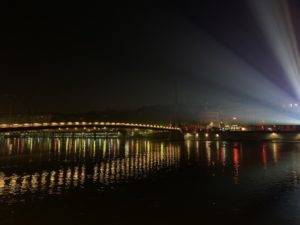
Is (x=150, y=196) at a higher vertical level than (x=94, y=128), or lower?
lower

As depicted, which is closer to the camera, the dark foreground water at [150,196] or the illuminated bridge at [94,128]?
the dark foreground water at [150,196]

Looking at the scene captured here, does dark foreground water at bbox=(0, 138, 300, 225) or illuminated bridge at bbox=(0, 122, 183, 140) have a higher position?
illuminated bridge at bbox=(0, 122, 183, 140)

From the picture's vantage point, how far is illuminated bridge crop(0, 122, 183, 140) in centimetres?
6951

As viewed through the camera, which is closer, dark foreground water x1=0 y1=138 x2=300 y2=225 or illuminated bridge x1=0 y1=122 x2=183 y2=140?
dark foreground water x1=0 y1=138 x2=300 y2=225

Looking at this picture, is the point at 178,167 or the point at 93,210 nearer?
the point at 93,210

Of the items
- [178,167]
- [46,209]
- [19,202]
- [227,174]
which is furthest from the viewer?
[178,167]

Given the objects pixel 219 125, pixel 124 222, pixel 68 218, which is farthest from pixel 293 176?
pixel 219 125

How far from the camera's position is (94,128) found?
408 feet

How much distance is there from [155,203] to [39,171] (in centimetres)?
1904

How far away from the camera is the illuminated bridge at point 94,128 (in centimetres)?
6951

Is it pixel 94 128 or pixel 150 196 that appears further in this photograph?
pixel 94 128

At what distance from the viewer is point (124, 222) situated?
17.1m

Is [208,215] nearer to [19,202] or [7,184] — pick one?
[19,202]

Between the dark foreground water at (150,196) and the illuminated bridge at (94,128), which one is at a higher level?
the illuminated bridge at (94,128)
